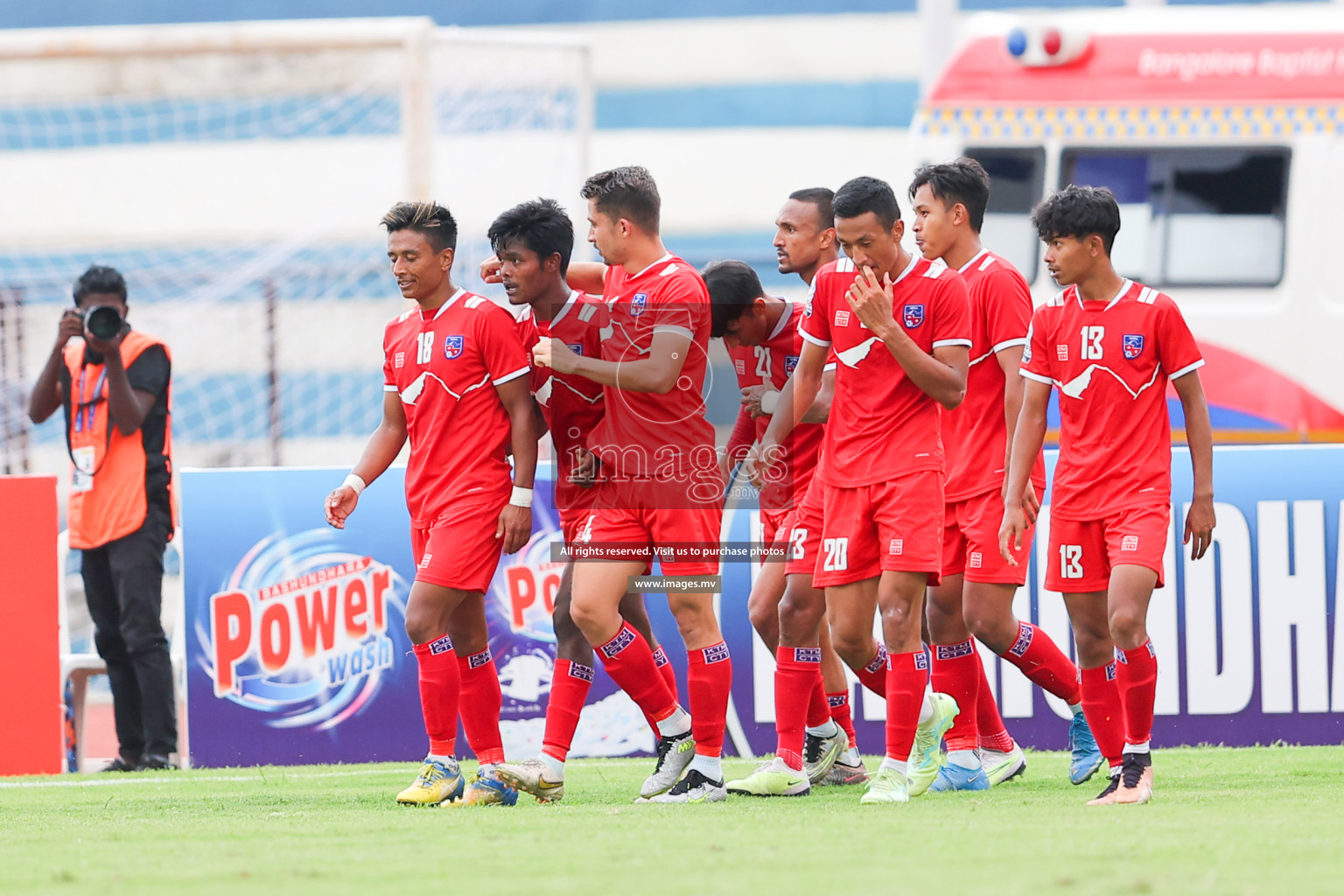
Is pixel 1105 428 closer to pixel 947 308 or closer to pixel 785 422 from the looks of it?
pixel 947 308

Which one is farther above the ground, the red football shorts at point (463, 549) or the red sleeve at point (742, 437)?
the red sleeve at point (742, 437)

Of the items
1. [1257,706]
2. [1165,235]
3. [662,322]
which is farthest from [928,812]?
[1165,235]

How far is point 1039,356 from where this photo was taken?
552 centimetres

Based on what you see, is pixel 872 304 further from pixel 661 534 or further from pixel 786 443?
pixel 786 443

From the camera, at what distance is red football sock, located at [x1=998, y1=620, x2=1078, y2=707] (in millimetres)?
6215

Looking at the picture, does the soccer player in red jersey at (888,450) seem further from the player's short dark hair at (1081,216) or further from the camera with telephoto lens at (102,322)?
the camera with telephoto lens at (102,322)

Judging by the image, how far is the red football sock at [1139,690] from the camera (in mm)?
5242

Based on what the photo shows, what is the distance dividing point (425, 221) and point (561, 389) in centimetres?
73

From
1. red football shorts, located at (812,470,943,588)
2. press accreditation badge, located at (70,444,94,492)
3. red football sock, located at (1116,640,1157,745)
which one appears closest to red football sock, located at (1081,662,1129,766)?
red football sock, located at (1116,640,1157,745)

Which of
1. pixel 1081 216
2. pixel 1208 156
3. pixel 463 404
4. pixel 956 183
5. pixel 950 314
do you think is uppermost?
pixel 1208 156

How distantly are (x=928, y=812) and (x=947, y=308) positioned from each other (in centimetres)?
155

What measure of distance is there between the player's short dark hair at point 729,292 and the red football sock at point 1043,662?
1.50 metres

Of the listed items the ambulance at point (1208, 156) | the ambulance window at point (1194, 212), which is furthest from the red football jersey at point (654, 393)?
the ambulance window at point (1194, 212)

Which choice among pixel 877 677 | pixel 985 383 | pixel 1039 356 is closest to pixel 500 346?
pixel 985 383
